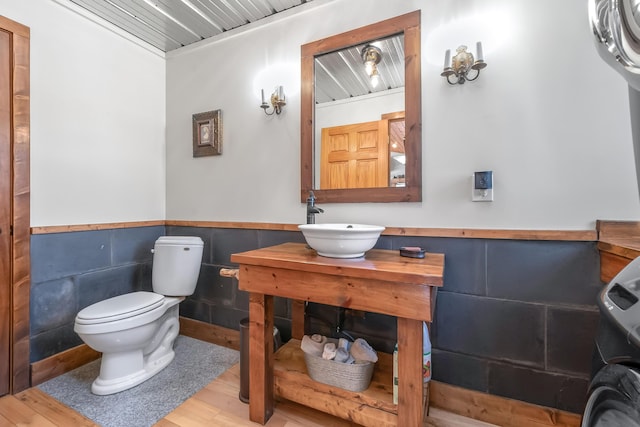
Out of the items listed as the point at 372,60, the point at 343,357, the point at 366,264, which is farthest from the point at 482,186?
the point at 343,357

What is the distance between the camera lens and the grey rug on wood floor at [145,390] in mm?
1357

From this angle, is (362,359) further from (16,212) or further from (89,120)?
(89,120)

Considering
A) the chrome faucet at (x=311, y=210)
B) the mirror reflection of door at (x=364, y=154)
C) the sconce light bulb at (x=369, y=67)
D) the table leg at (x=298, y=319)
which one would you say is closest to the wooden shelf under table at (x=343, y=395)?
the table leg at (x=298, y=319)

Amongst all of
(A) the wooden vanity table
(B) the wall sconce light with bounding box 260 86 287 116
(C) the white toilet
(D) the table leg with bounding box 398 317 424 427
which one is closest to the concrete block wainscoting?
(A) the wooden vanity table

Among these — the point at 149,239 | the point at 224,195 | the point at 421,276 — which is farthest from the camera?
the point at 149,239

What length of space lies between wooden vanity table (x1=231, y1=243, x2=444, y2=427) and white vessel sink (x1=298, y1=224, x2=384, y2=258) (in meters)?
0.04

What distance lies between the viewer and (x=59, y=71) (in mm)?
1706

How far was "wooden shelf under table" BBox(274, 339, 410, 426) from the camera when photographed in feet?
3.75

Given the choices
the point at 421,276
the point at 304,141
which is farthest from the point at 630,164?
the point at 304,141

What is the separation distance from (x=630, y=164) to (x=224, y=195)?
227 cm

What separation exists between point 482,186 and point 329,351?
3.67ft

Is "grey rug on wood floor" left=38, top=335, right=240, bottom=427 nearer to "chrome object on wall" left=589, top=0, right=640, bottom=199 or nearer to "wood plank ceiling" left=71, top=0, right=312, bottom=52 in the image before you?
"chrome object on wall" left=589, top=0, right=640, bottom=199

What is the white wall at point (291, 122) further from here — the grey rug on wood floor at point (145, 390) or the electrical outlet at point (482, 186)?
the grey rug on wood floor at point (145, 390)

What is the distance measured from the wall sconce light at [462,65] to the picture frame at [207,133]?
62.0 inches
